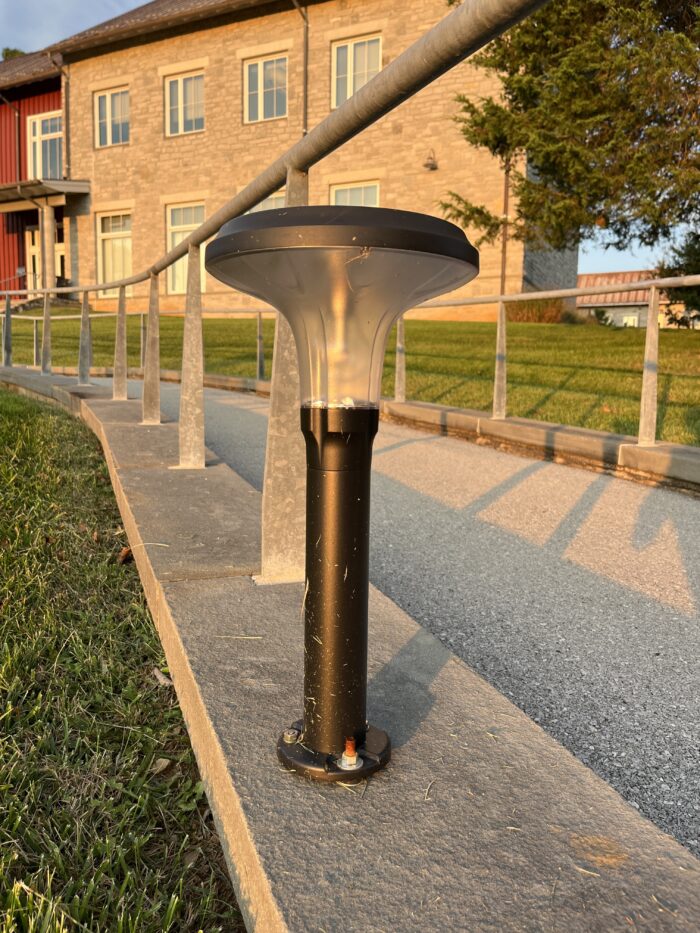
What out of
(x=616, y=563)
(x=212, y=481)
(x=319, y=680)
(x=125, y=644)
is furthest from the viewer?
(x=212, y=481)

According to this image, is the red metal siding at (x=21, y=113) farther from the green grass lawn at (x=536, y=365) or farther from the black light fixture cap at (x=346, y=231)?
the black light fixture cap at (x=346, y=231)

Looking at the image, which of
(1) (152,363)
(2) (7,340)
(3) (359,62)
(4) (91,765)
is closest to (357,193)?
(3) (359,62)

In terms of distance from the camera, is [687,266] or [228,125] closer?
[687,266]

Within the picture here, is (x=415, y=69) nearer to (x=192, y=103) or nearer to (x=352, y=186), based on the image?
(x=352, y=186)

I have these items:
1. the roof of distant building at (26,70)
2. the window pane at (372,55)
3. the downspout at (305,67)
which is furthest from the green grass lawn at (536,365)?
the roof of distant building at (26,70)

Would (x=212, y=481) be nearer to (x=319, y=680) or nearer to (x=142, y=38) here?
(x=319, y=680)

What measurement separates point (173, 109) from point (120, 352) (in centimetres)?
1897

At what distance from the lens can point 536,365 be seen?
9.20 meters

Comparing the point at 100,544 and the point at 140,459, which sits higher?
the point at 140,459

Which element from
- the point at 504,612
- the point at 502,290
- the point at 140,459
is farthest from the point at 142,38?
the point at 504,612

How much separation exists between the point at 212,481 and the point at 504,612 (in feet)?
4.77

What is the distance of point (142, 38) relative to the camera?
22078 millimetres

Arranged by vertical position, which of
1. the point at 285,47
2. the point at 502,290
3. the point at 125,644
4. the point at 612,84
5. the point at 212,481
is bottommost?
the point at 125,644

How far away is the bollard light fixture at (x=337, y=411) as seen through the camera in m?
1.15
